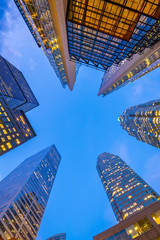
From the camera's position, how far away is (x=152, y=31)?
2667 cm

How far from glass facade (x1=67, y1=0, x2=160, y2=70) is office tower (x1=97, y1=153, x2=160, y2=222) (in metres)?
72.7

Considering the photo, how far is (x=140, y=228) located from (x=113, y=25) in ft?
113

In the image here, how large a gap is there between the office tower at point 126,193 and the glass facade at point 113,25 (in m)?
72.7

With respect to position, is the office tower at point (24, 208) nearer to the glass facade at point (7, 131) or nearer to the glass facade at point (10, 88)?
the glass facade at point (7, 131)

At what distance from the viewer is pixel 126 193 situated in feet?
259

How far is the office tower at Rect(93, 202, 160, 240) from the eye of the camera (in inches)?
640

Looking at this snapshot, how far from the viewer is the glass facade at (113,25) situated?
21.9m

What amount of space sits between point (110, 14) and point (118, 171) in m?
112

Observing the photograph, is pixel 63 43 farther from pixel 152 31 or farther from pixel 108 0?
pixel 152 31

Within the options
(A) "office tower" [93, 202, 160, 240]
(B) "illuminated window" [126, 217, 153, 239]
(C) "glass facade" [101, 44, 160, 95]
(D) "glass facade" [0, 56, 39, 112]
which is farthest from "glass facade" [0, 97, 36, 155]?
(C) "glass facade" [101, 44, 160, 95]

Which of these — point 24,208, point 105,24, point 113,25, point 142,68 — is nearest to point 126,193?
point 24,208

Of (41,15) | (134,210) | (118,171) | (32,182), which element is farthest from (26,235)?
(41,15)

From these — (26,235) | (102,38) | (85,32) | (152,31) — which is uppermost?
(85,32)

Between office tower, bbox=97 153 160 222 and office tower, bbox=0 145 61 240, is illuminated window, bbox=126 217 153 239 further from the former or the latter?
office tower, bbox=97 153 160 222
